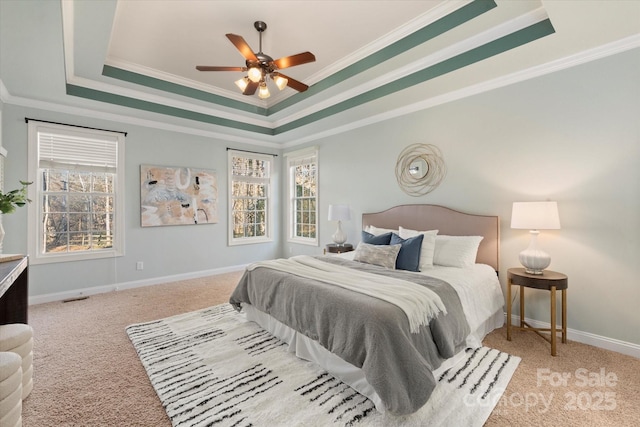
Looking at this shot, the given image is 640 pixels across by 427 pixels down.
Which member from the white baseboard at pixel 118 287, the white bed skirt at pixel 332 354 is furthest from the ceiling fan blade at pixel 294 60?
the white baseboard at pixel 118 287

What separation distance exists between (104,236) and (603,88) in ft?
20.2

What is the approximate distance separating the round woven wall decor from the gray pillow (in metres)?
1.21

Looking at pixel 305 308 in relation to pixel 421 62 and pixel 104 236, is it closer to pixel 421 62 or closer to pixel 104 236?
pixel 421 62

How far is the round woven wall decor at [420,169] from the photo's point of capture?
3.68 meters

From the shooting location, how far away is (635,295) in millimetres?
2426

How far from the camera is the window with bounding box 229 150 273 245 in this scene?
5.58 m

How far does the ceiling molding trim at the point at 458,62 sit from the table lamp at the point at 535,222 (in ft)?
4.67

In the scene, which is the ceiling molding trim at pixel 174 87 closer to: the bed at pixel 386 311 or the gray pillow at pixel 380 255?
the bed at pixel 386 311

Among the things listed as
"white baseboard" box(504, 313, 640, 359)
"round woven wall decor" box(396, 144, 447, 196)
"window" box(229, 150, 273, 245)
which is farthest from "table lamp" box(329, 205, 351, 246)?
"white baseboard" box(504, 313, 640, 359)

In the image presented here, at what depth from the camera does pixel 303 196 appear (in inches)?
231

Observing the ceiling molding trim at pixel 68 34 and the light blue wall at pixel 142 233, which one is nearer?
the ceiling molding trim at pixel 68 34

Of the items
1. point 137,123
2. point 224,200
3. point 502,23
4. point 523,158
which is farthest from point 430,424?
point 137,123

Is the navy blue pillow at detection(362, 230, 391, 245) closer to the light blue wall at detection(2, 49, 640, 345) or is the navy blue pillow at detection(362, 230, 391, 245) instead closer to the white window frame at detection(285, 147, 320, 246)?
the light blue wall at detection(2, 49, 640, 345)

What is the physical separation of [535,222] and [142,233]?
5137 mm
